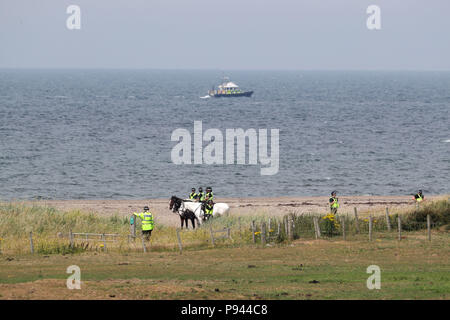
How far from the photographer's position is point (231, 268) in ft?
72.4

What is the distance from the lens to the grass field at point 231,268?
686 inches

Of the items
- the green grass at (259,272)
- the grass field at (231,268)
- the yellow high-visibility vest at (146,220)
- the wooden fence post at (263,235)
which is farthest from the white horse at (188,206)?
the green grass at (259,272)

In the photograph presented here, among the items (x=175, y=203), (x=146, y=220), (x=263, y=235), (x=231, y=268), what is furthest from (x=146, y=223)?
(x=231, y=268)

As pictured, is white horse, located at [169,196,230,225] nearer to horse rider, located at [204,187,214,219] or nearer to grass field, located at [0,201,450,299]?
horse rider, located at [204,187,214,219]

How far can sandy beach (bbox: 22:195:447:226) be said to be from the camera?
41.8 m

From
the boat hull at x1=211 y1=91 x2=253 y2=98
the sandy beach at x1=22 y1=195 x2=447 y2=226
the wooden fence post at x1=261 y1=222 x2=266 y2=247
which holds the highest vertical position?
the boat hull at x1=211 y1=91 x2=253 y2=98

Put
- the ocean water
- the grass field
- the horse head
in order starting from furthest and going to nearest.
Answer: the ocean water → the horse head → the grass field

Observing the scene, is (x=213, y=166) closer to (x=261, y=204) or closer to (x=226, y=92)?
(x=261, y=204)

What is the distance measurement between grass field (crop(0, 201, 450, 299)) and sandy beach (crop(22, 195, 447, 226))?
1012 cm

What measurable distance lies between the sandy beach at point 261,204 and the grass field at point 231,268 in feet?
33.2

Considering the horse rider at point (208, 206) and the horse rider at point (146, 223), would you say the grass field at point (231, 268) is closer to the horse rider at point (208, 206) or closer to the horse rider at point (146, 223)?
the horse rider at point (146, 223)

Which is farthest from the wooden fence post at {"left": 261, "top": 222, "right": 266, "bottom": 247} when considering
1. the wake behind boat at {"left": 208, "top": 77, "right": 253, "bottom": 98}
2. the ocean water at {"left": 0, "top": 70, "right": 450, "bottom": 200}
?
the wake behind boat at {"left": 208, "top": 77, "right": 253, "bottom": 98}

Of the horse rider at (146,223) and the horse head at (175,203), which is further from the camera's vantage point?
the horse head at (175,203)
